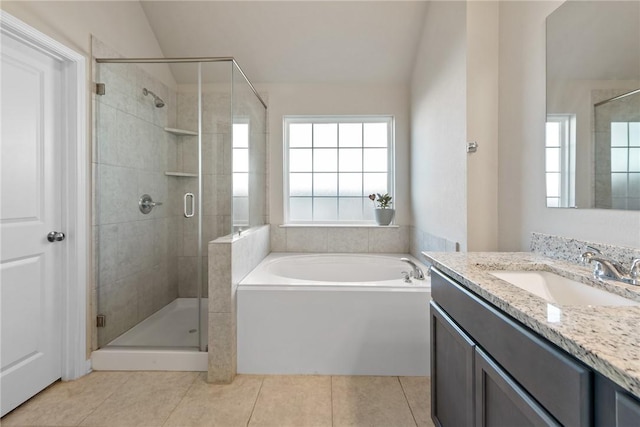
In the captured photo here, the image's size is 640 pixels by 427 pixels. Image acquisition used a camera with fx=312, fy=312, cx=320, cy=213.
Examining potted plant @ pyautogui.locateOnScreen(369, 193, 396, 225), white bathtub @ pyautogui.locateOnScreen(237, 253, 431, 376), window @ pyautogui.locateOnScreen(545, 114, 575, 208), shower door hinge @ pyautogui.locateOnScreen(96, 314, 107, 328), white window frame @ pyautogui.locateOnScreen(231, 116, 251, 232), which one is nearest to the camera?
window @ pyautogui.locateOnScreen(545, 114, 575, 208)

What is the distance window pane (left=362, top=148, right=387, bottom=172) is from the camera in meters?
3.27

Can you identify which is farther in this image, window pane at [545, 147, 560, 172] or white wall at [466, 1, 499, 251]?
white wall at [466, 1, 499, 251]

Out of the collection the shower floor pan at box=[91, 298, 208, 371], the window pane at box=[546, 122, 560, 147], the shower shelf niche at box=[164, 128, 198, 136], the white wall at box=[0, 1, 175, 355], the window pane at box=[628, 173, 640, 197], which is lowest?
the shower floor pan at box=[91, 298, 208, 371]

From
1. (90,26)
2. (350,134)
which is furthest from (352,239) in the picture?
(90,26)

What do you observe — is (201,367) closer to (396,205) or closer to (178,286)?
(178,286)

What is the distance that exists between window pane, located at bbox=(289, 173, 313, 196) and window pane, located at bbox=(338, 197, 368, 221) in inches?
14.7

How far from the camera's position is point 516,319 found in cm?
77

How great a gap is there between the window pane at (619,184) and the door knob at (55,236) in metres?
2.72

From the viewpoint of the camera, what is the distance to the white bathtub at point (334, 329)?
1.94 meters

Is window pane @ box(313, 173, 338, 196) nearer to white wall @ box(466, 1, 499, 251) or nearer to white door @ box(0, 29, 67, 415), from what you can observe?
white wall @ box(466, 1, 499, 251)

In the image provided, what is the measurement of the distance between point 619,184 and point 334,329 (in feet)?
5.05

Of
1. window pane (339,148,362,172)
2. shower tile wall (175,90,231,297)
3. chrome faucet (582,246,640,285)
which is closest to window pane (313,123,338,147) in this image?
window pane (339,148,362,172)

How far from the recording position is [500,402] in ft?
2.72

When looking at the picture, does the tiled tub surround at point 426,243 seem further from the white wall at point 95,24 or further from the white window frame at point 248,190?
the white wall at point 95,24
